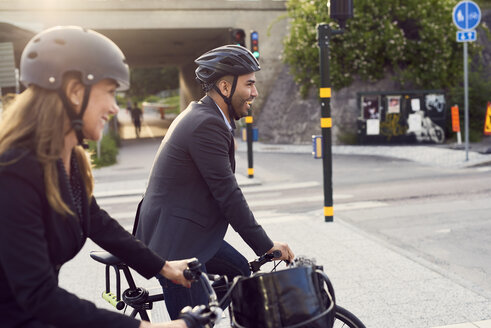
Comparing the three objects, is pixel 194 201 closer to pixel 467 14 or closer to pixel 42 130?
pixel 42 130

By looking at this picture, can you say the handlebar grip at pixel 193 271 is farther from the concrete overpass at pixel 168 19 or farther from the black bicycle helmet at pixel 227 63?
the concrete overpass at pixel 168 19

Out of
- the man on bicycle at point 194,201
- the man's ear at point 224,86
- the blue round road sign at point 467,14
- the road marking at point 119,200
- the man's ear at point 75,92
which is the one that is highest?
the blue round road sign at point 467,14

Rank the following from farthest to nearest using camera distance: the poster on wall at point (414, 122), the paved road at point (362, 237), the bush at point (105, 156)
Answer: the poster on wall at point (414, 122) → the bush at point (105, 156) → the paved road at point (362, 237)

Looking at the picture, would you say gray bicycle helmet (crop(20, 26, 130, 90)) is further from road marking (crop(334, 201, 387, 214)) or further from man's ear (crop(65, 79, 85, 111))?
road marking (crop(334, 201, 387, 214))

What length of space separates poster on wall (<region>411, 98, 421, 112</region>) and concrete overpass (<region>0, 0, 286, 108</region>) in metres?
6.46

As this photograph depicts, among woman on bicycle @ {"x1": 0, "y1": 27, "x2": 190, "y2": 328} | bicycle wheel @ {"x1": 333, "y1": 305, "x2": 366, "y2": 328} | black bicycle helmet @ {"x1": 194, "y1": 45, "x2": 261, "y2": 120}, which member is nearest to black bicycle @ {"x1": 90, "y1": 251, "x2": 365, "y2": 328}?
bicycle wheel @ {"x1": 333, "y1": 305, "x2": 366, "y2": 328}

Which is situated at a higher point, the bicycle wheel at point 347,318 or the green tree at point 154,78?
the green tree at point 154,78

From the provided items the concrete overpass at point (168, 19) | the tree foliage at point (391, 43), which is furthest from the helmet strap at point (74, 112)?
the concrete overpass at point (168, 19)

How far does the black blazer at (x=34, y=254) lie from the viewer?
1428 mm

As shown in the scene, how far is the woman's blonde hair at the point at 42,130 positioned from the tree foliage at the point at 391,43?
20617 mm

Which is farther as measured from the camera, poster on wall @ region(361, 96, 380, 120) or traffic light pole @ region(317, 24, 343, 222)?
poster on wall @ region(361, 96, 380, 120)

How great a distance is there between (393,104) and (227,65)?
1822 cm

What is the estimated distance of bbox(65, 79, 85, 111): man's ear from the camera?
1.60 meters

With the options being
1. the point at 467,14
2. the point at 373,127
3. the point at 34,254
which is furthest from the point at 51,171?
the point at 373,127
